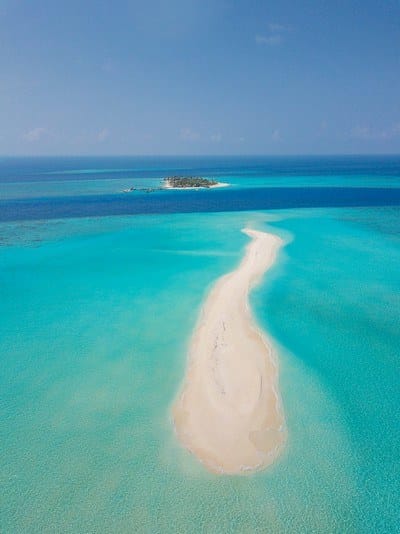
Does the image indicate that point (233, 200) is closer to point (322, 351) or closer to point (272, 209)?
point (272, 209)

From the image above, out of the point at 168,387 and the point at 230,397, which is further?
the point at 168,387

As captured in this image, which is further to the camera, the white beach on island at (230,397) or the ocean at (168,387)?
the white beach on island at (230,397)

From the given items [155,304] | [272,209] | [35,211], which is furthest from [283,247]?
[35,211]

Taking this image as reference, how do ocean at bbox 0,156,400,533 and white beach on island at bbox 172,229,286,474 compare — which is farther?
white beach on island at bbox 172,229,286,474
